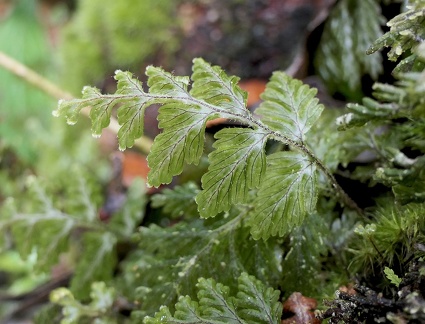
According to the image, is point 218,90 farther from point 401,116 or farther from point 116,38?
point 116,38

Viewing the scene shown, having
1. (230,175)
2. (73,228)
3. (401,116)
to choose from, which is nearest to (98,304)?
(73,228)

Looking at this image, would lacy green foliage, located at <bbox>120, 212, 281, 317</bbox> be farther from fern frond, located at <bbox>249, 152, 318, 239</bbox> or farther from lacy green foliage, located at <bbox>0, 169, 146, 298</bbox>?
lacy green foliage, located at <bbox>0, 169, 146, 298</bbox>

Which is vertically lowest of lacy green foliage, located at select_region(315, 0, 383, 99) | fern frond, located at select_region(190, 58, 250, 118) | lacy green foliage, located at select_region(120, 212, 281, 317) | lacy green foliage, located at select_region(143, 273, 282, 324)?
lacy green foliage, located at select_region(143, 273, 282, 324)

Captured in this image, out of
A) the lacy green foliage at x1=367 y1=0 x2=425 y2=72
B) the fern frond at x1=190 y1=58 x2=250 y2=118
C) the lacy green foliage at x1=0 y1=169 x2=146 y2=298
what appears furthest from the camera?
the lacy green foliage at x1=0 y1=169 x2=146 y2=298

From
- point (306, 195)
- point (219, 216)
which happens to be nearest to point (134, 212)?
point (219, 216)

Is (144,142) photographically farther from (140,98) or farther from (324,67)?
(140,98)

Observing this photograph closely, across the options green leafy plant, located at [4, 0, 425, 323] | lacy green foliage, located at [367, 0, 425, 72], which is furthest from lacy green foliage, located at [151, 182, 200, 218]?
lacy green foliage, located at [367, 0, 425, 72]

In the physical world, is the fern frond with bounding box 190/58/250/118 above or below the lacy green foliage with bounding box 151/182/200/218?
above
